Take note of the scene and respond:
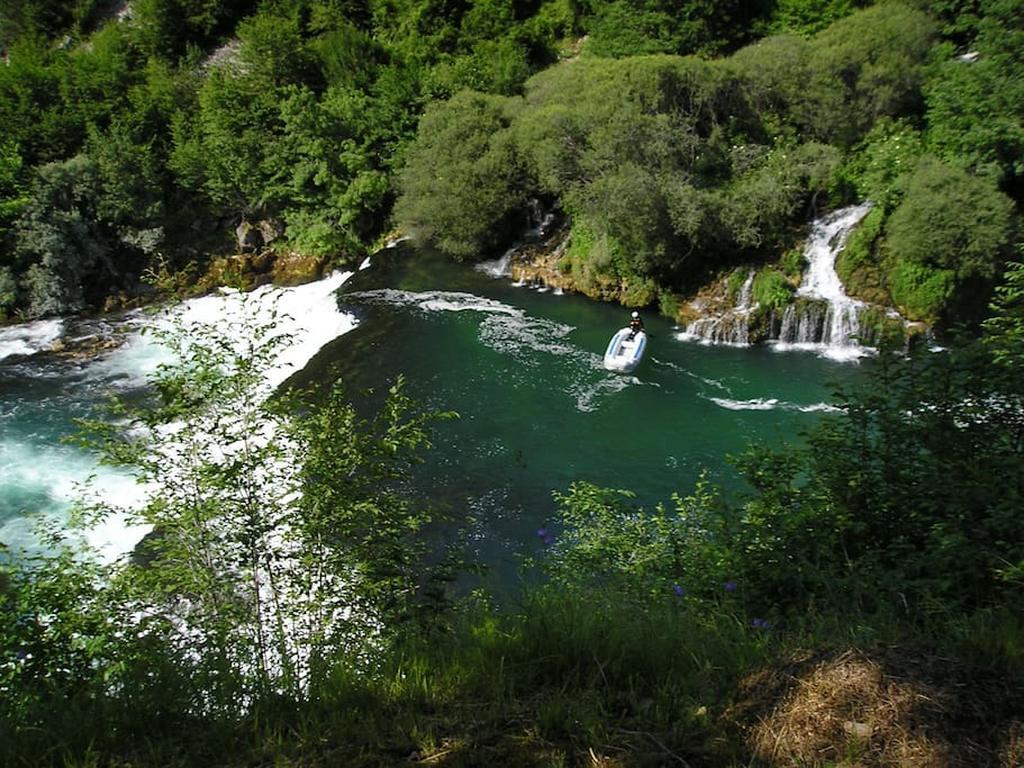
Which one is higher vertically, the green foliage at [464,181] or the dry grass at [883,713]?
the green foliage at [464,181]

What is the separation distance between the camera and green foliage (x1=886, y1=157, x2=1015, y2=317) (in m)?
16.8

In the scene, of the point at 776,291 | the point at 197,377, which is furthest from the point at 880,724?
the point at 776,291

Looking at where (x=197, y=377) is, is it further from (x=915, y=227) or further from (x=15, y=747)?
(x=915, y=227)

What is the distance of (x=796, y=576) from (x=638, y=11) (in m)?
30.8

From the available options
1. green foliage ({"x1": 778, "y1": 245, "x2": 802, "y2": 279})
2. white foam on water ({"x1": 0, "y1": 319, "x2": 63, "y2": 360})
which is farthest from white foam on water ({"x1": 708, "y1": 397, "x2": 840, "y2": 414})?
white foam on water ({"x1": 0, "y1": 319, "x2": 63, "y2": 360})

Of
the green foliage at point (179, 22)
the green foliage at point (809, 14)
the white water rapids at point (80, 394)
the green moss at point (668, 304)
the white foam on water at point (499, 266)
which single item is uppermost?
the green foliage at point (179, 22)

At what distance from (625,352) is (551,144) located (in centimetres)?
830

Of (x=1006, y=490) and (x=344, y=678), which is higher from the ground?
(x=1006, y=490)

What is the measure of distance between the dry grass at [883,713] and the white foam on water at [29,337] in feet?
74.7

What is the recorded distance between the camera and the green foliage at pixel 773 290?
19078 millimetres

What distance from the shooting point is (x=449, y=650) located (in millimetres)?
3695

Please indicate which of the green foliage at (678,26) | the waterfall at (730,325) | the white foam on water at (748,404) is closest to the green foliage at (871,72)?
the waterfall at (730,325)

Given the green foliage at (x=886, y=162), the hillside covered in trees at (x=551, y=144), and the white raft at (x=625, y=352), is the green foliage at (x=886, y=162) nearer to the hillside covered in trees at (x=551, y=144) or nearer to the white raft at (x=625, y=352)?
the hillside covered in trees at (x=551, y=144)

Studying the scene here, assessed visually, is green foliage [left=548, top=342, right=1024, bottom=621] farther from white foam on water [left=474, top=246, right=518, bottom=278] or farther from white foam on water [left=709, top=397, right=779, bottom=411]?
white foam on water [left=474, top=246, right=518, bottom=278]
